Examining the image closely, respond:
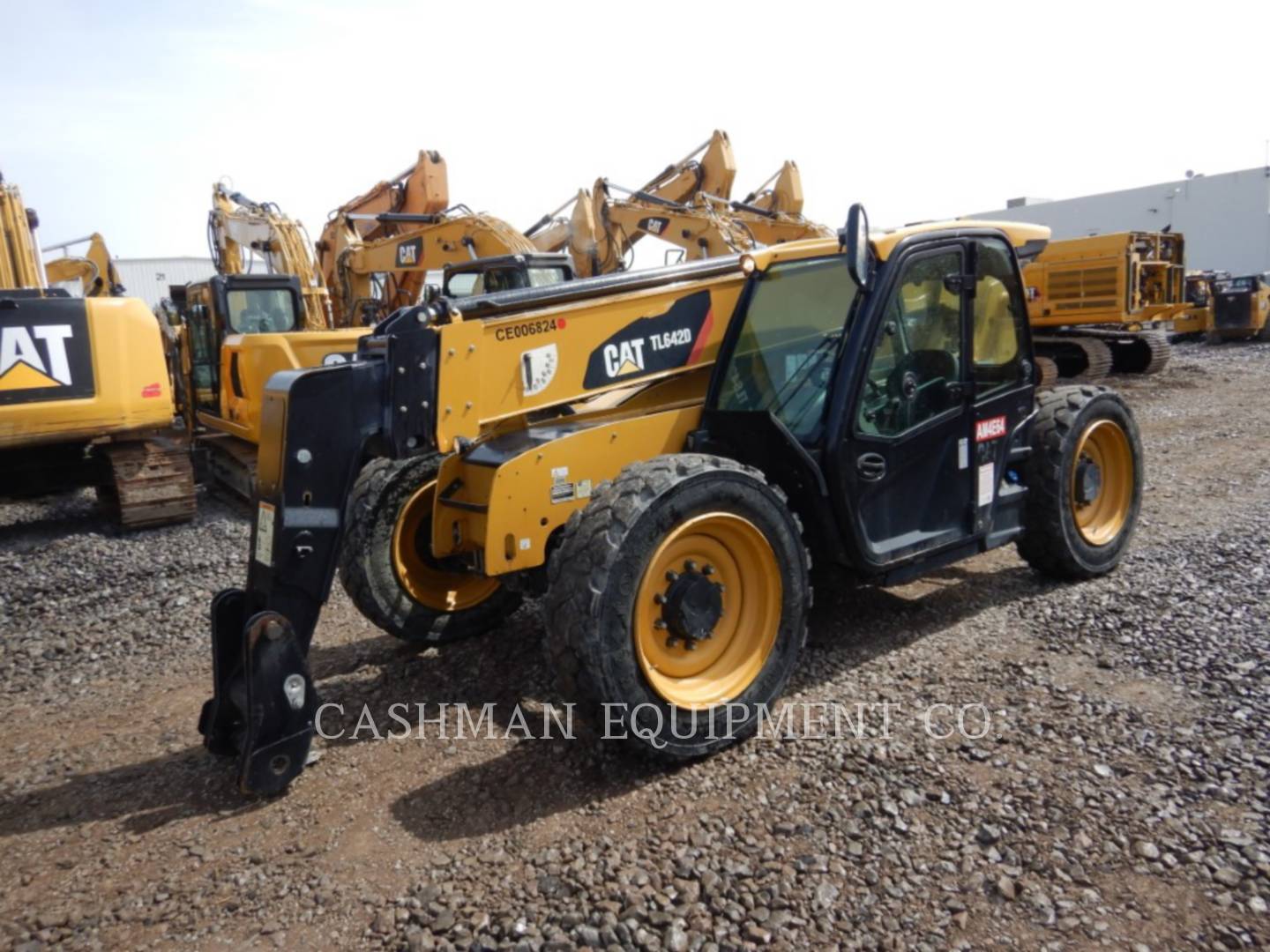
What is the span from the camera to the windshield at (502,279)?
10016 mm

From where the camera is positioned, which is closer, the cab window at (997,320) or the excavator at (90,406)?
the cab window at (997,320)

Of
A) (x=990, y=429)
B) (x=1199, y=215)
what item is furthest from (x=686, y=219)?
(x=1199, y=215)

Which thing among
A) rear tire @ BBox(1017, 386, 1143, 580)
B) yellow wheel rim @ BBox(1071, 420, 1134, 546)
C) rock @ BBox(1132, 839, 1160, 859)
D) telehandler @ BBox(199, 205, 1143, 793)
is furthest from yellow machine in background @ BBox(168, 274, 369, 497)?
rock @ BBox(1132, 839, 1160, 859)

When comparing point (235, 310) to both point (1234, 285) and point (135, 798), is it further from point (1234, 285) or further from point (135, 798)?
point (1234, 285)

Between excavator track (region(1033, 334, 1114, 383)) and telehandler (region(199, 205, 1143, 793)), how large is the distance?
37.9 ft

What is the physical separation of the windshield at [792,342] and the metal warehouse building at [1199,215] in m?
43.3

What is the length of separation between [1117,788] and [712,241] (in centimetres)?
1117

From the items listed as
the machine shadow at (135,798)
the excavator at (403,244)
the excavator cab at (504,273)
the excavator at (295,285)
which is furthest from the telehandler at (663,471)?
the excavator at (403,244)

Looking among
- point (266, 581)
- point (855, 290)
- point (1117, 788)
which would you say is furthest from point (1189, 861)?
point (266, 581)

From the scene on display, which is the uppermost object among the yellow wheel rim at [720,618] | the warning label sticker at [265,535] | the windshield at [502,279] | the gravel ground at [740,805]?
the windshield at [502,279]

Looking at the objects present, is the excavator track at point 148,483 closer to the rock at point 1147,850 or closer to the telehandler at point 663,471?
the telehandler at point 663,471

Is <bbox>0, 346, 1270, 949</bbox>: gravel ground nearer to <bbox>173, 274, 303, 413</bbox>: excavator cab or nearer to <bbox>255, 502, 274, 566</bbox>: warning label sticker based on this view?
<bbox>255, 502, 274, 566</bbox>: warning label sticker

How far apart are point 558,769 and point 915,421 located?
7.20 feet

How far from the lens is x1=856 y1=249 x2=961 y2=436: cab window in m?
4.11
